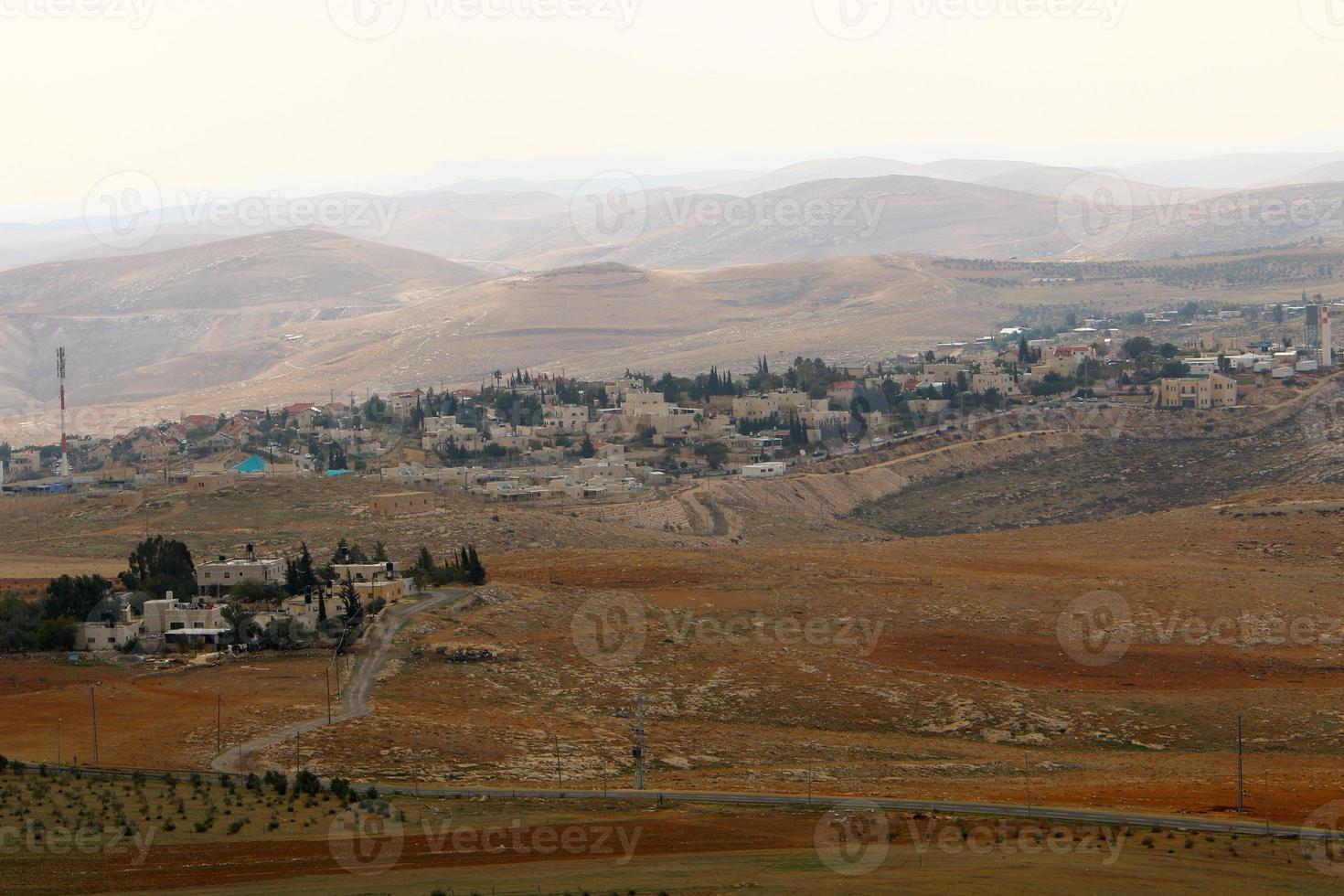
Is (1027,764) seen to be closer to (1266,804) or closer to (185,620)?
(1266,804)

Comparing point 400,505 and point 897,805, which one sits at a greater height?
point 897,805

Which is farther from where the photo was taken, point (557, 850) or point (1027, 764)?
point (1027, 764)

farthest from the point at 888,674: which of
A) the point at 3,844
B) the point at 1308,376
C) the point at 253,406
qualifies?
the point at 253,406

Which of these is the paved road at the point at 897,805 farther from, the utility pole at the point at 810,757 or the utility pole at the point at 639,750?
the utility pole at the point at 810,757

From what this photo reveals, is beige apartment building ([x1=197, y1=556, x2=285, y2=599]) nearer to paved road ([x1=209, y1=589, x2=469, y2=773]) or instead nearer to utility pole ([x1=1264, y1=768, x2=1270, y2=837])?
paved road ([x1=209, y1=589, x2=469, y2=773])

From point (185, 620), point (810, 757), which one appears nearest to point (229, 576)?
point (185, 620)

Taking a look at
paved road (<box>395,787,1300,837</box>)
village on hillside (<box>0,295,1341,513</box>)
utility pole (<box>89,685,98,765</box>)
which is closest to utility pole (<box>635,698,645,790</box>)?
paved road (<box>395,787,1300,837</box>)

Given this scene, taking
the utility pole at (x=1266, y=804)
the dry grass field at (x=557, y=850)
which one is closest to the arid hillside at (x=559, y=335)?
the utility pole at (x=1266, y=804)
